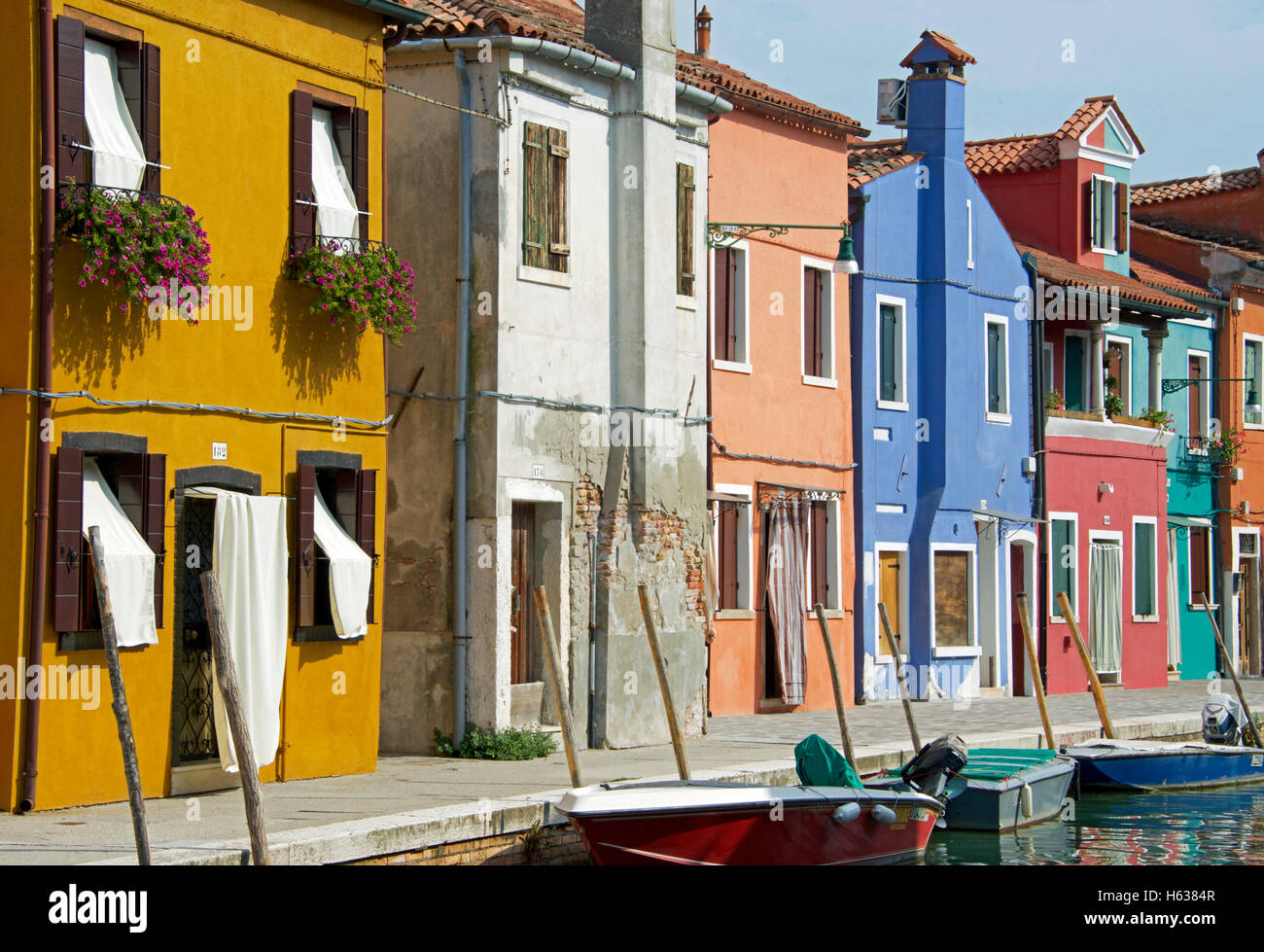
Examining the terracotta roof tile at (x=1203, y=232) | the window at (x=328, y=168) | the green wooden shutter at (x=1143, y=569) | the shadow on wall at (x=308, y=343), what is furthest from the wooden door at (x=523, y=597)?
the terracotta roof tile at (x=1203, y=232)

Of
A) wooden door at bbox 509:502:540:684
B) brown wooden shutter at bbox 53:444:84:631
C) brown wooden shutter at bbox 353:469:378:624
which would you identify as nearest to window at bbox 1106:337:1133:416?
wooden door at bbox 509:502:540:684

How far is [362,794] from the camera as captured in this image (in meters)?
14.9

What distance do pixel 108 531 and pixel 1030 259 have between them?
785 inches

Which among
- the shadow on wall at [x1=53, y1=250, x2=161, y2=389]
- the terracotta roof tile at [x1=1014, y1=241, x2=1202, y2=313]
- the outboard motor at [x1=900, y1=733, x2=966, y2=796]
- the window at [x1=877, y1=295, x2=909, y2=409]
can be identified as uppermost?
the terracotta roof tile at [x1=1014, y1=241, x2=1202, y2=313]

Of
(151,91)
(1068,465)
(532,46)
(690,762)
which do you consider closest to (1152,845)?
(690,762)

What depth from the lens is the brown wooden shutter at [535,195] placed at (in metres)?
18.9

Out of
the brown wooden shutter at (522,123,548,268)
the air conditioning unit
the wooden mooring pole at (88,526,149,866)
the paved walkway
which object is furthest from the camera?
the air conditioning unit

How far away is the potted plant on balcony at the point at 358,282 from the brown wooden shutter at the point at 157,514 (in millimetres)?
2329

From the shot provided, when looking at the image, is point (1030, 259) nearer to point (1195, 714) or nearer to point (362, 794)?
point (1195, 714)

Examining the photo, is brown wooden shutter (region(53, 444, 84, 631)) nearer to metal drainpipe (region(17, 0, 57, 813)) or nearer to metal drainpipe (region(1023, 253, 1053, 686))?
metal drainpipe (region(17, 0, 57, 813))

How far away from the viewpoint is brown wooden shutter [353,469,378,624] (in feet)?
55.7

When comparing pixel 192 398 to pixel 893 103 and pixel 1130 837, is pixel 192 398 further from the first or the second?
pixel 893 103

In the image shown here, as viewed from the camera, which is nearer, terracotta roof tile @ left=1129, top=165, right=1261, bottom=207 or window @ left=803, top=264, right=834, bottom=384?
window @ left=803, top=264, right=834, bottom=384

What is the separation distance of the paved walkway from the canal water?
151 centimetres
